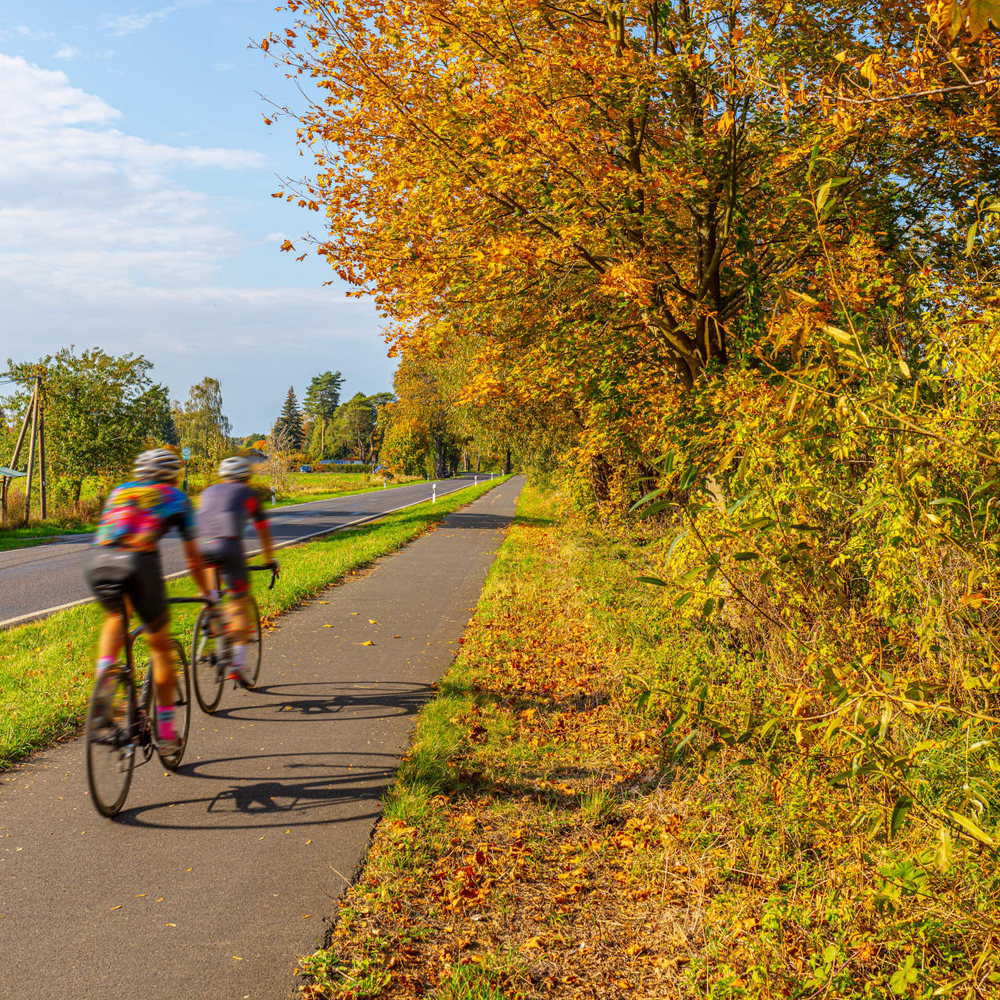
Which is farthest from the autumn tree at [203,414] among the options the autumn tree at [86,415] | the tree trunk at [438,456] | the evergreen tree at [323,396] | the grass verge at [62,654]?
the evergreen tree at [323,396]

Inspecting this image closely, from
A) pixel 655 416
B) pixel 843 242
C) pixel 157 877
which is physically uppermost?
pixel 843 242

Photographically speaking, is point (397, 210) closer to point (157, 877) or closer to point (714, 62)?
point (714, 62)

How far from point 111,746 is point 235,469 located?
259cm

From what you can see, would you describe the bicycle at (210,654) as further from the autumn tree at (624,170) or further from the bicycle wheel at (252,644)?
the autumn tree at (624,170)

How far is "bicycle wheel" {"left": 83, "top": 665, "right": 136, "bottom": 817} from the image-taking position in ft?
14.2

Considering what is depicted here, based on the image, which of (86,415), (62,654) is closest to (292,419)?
(86,415)

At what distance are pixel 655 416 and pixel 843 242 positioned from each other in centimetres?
282

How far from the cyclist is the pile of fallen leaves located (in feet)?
5.66

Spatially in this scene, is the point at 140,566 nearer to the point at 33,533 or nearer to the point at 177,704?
the point at 177,704

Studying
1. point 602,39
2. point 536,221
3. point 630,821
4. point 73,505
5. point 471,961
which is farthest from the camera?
point 73,505

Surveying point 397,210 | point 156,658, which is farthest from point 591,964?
point 397,210

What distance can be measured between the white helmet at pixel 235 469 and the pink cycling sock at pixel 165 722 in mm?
2111

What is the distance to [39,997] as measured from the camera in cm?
300

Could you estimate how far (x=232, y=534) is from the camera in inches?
244
